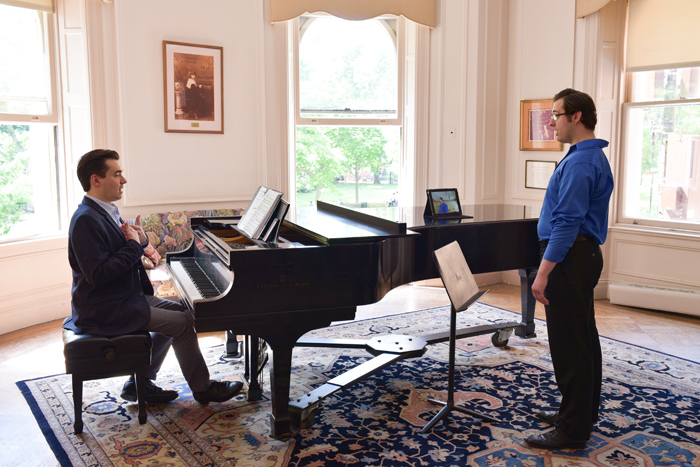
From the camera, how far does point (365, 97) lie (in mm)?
6203

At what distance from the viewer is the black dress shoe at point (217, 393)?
3127 mm

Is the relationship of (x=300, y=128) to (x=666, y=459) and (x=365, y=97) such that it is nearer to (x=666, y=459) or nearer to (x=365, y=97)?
(x=365, y=97)

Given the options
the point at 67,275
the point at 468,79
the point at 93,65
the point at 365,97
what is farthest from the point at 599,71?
the point at 67,275

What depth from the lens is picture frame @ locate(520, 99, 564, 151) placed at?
5680mm

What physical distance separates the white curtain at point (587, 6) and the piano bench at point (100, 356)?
4.64 m

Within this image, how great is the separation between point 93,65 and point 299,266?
11.4 ft

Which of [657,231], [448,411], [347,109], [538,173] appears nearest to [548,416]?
[448,411]

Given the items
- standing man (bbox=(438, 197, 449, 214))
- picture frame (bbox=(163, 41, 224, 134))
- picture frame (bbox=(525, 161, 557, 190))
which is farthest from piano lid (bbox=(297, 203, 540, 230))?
picture frame (bbox=(163, 41, 224, 134))

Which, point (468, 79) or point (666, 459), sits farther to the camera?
point (468, 79)

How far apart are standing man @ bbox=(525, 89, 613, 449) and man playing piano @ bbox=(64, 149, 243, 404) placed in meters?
1.79

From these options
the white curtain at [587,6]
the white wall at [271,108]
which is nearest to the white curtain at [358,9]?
the white wall at [271,108]

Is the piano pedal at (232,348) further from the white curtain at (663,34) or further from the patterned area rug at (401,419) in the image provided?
Answer: the white curtain at (663,34)

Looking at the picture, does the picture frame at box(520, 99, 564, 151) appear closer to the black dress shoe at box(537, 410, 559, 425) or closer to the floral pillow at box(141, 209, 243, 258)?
the black dress shoe at box(537, 410, 559, 425)

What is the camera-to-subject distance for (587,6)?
206 inches
